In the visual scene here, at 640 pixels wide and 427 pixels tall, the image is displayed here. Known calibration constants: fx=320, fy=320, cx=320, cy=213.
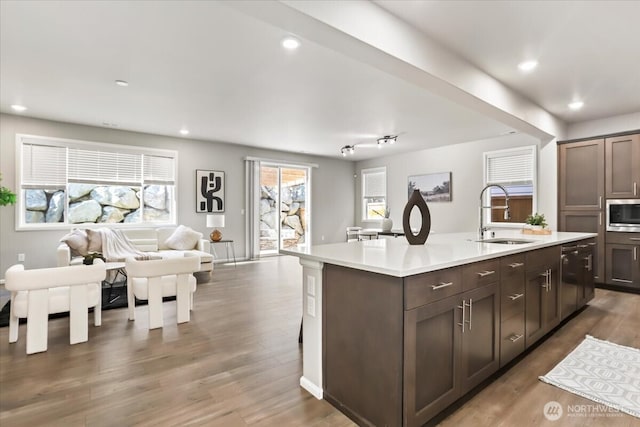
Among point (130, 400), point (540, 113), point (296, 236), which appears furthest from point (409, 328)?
point (296, 236)

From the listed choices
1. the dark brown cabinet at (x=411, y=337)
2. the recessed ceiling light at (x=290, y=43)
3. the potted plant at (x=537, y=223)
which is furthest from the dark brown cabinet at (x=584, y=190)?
the recessed ceiling light at (x=290, y=43)

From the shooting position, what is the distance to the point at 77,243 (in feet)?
15.8

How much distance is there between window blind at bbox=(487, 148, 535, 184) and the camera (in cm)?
618

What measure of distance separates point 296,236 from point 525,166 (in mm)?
5382

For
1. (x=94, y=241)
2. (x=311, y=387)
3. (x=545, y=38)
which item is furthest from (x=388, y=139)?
(x=94, y=241)

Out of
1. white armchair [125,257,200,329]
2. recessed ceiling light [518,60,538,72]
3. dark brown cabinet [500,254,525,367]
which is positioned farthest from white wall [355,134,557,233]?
white armchair [125,257,200,329]

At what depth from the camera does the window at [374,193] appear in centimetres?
895

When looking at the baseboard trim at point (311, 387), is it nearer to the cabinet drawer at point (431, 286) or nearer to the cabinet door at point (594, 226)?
the cabinet drawer at point (431, 286)

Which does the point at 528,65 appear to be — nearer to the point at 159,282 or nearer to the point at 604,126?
the point at 604,126

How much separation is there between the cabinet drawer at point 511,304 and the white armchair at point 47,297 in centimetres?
329

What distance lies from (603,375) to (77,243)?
620 cm

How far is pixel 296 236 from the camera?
8.53 meters

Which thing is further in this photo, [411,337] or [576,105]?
[576,105]

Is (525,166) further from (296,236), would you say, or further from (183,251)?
(183,251)
